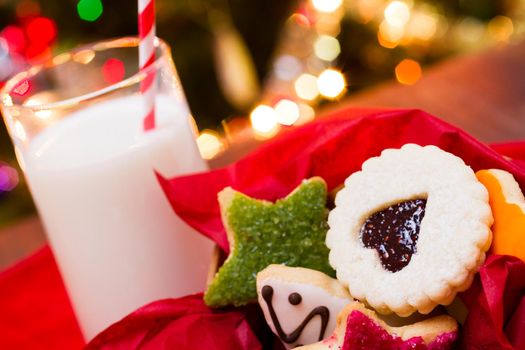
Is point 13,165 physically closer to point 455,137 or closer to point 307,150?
point 307,150

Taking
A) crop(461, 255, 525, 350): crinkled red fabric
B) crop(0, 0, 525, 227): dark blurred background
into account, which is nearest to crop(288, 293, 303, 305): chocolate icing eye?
crop(461, 255, 525, 350): crinkled red fabric

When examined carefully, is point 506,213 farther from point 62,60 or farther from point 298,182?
point 62,60

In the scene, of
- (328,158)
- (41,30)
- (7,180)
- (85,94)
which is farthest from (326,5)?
(328,158)

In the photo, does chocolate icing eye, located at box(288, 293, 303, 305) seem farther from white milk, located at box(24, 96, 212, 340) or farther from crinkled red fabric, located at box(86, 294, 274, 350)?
white milk, located at box(24, 96, 212, 340)

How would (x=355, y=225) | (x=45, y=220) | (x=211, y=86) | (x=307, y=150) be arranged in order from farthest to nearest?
1. (x=211, y=86)
2. (x=45, y=220)
3. (x=307, y=150)
4. (x=355, y=225)

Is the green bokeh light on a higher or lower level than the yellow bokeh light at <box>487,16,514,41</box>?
higher

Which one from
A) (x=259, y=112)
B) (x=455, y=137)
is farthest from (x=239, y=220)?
(x=259, y=112)
